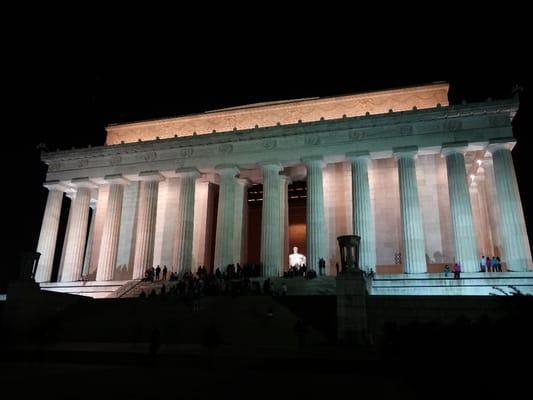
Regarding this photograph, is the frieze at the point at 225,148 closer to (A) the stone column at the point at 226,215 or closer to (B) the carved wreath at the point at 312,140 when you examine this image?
(A) the stone column at the point at 226,215

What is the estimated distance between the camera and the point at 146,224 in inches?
1565

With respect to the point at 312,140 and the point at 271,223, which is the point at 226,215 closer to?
the point at 271,223

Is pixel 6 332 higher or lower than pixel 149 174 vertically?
lower

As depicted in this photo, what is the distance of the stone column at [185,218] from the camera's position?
122 ft

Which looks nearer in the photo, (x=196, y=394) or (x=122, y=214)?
(x=196, y=394)

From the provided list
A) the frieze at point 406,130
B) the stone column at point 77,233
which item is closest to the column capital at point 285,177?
the frieze at point 406,130

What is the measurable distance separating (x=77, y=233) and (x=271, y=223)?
1785cm

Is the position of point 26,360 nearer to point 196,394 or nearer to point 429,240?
point 196,394

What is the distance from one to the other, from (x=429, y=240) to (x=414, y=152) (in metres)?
6.83

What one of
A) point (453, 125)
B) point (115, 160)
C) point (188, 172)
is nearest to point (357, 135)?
point (453, 125)

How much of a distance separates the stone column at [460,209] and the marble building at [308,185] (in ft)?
0.27

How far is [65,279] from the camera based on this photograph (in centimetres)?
3975

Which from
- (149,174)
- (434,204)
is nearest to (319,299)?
(434,204)

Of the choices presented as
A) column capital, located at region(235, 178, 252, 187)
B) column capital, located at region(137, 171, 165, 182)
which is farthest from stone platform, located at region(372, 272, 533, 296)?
column capital, located at region(137, 171, 165, 182)
